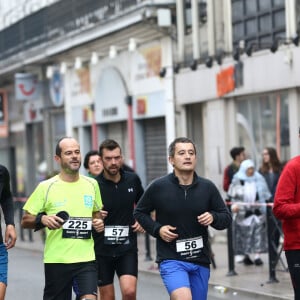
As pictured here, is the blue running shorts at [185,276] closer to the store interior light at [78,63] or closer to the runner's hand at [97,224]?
the runner's hand at [97,224]

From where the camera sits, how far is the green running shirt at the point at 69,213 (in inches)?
350

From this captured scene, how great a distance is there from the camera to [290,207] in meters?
8.53

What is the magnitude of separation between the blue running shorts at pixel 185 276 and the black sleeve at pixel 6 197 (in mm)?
1467

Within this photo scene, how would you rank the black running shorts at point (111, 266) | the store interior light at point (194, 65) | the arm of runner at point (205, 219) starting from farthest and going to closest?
the store interior light at point (194, 65) < the black running shorts at point (111, 266) < the arm of runner at point (205, 219)

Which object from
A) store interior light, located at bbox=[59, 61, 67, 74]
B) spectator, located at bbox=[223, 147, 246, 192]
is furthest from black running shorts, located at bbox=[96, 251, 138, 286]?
store interior light, located at bbox=[59, 61, 67, 74]

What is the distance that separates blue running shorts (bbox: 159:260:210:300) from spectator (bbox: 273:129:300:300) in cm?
69

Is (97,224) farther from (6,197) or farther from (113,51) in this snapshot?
(113,51)

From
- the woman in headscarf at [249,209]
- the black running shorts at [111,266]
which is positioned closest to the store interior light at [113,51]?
the woman in headscarf at [249,209]

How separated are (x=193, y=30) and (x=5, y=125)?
52.3 feet

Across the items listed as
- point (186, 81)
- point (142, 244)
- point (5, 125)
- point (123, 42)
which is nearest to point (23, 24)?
point (5, 125)

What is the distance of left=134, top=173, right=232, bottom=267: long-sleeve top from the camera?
858 cm

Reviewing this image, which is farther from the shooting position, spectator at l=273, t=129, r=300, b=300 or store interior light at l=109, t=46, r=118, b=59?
store interior light at l=109, t=46, r=118, b=59

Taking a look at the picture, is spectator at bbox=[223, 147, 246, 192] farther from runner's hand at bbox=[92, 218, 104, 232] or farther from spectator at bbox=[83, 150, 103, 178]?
runner's hand at bbox=[92, 218, 104, 232]

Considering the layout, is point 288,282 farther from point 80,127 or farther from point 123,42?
point 80,127
